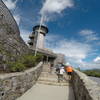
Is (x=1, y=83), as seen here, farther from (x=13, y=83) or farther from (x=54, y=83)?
(x=54, y=83)

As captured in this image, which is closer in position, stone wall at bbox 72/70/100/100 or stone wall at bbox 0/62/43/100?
stone wall at bbox 72/70/100/100

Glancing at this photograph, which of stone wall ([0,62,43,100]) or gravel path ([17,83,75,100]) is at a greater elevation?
stone wall ([0,62,43,100])

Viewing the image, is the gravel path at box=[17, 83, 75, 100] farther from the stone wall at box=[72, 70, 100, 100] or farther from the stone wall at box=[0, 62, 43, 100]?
the stone wall at box=[72, 70, 100, 100]

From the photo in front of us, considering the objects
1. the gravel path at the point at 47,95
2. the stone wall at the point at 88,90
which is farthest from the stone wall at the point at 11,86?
the stone wall at the point at 88,90

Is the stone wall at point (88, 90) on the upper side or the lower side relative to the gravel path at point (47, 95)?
upper

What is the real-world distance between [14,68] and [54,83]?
10.4 feet

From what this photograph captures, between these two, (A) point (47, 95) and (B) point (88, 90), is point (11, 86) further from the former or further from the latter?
(B) point (88, 90)

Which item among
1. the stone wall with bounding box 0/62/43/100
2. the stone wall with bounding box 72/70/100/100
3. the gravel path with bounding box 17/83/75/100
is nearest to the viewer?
the stone wall with bounding box 72/70/100/100

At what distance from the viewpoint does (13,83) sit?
3.96m

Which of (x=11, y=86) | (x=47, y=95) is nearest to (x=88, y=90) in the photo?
(x=11, y=86)

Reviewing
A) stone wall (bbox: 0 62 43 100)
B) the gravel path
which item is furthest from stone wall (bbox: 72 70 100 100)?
stone wall (bbox: 0 62 43 100)

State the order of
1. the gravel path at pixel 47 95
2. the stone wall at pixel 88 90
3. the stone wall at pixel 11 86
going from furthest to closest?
the gravel path at pixel 47 95
the stone wall at pixel 11 86
the stone wall at pixel 88 90

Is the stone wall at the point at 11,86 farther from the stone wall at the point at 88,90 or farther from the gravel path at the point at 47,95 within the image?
the stone wall at the point at 88,90

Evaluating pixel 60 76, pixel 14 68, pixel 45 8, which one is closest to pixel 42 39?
pixel 45 8
